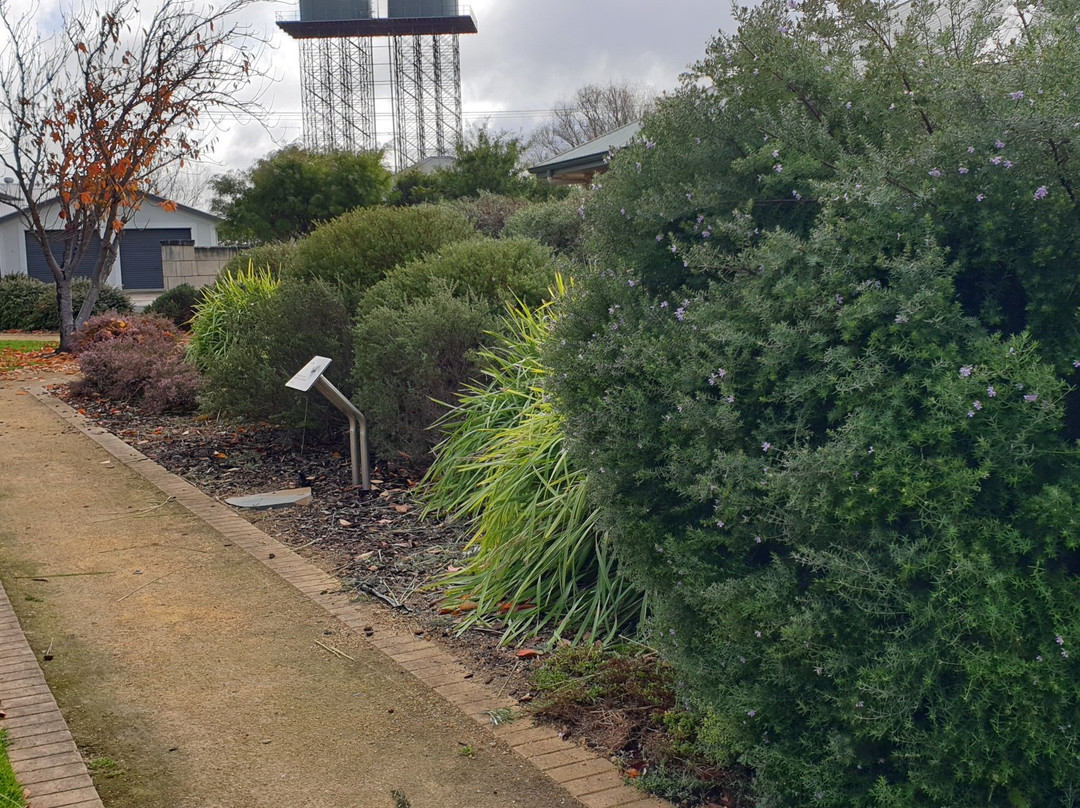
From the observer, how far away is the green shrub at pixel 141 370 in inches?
460

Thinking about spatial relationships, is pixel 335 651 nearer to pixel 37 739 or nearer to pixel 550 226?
pixel 37 739

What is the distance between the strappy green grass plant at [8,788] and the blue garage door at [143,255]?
4837cm

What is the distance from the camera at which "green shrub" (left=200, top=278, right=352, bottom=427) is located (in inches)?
350

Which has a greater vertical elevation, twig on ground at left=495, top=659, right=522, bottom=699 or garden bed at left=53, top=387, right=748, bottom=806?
garden bed at left=53, top=387, right=748, bottom=806

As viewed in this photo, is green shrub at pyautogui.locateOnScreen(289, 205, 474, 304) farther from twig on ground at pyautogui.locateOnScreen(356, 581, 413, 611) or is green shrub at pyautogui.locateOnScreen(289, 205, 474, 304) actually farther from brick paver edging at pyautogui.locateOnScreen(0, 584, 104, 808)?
brick paver edging at pyautogui.locateOnScreen(0, 584, 104, 808)

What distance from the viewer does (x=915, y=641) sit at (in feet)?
8.50

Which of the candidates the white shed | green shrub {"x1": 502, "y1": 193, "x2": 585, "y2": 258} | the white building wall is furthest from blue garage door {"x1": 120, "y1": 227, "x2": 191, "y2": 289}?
green shrub {"x1": 502, "y1": 193, "x2": 585, "y2": 258}

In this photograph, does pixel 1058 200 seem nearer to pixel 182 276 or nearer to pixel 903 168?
pixel 903 168

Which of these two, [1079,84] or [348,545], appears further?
[348,545]

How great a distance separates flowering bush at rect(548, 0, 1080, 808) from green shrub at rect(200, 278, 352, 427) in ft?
18.5

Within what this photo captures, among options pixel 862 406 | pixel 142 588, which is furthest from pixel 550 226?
pixel 862 406

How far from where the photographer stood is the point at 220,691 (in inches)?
166

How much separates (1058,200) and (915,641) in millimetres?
1181

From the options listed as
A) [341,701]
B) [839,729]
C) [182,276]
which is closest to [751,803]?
[839,729]
